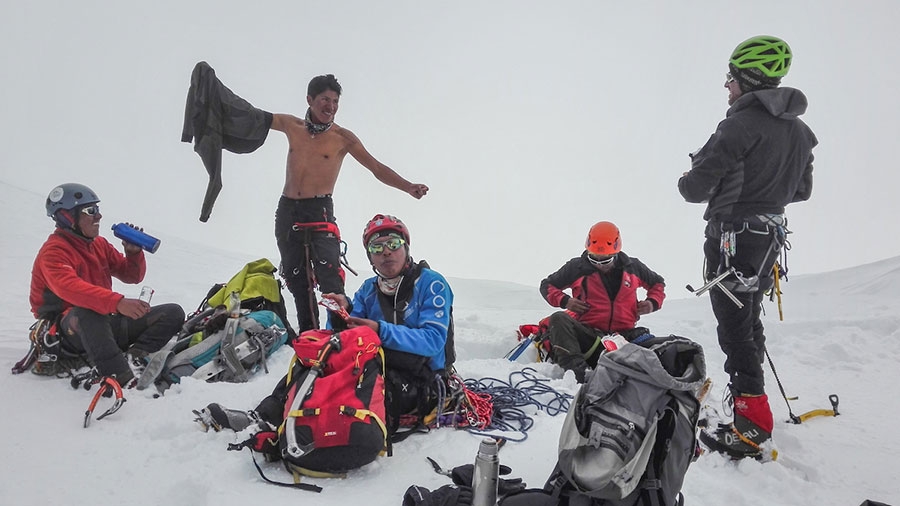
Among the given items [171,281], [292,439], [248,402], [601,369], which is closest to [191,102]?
[248,402]

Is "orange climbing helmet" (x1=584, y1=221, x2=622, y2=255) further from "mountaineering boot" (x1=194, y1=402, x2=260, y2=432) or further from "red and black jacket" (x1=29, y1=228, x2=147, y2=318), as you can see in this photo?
"red and black jacket" (x1=29, y1=228, x2=147, y2=318)

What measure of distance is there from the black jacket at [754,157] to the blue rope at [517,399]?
1764mm

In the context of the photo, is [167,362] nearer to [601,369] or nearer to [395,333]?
[395,333]

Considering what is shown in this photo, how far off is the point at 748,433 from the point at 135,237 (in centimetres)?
465

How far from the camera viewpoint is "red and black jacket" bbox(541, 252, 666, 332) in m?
5.36

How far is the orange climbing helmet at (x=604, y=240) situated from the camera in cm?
533

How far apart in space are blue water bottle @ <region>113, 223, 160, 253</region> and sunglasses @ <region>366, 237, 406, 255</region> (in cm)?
207

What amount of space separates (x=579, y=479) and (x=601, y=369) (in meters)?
0.45

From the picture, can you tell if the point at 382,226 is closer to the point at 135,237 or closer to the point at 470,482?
the point at 470,482

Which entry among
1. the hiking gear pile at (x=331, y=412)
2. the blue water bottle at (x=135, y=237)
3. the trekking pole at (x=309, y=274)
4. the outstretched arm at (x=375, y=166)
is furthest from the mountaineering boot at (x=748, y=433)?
the blue water bottle at (x=135, y=237)

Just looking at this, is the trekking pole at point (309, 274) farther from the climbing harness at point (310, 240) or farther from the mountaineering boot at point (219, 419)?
the mountaineering boot at point (219, 419)

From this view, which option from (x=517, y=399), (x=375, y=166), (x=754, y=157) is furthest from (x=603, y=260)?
(x=375, y=166)

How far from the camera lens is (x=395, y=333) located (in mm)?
3219

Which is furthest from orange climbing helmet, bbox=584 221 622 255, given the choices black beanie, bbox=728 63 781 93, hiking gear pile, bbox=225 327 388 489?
hiking gear pile, bbox=225 327 388 489
